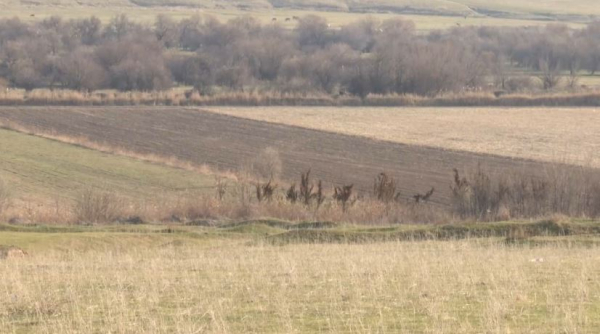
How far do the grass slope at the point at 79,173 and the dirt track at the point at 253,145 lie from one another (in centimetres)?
397

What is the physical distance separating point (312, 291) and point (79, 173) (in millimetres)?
38130

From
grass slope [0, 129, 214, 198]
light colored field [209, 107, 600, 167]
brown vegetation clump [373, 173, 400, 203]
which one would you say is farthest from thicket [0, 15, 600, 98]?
brown vegetation clump [373, 173, 400, 203]

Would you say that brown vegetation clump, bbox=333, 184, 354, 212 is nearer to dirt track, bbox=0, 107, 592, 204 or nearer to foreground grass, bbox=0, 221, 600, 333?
dirt track, bbox=0, 107, 592, 204

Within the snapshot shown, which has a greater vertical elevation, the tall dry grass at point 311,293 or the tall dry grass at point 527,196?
the tall dry grass at point 311,293

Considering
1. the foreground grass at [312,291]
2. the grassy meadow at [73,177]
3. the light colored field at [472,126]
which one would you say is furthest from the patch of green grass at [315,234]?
the light colored field at [472,126]

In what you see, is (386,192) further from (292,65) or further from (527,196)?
(292,65)

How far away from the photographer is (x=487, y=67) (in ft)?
398

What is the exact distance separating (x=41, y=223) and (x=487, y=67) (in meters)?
93.6

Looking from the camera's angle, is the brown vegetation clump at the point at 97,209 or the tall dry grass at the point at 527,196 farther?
the tall dry grass at the point at 527,196

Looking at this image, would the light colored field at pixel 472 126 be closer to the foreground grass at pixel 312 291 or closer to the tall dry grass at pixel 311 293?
the foreground grass at pixel 312 291


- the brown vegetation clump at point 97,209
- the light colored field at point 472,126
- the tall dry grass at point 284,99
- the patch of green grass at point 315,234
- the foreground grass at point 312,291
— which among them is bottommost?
the tall dry grass at point 284,99

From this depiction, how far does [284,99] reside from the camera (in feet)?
298

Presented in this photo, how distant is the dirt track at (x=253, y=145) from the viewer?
52.0m

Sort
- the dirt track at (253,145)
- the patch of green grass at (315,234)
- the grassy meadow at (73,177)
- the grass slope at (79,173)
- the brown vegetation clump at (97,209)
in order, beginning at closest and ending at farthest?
the patch of green grass at (315,234) → the brown vegetation clump at (97,209) → the grassy meadow at (73,177) → the grass slope at (79,173) → the dirt track at (253,145)
